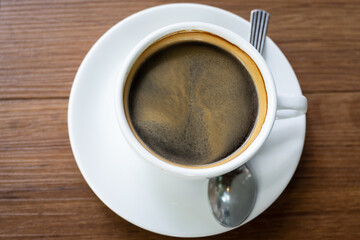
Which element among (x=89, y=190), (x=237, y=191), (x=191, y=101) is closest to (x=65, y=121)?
(x=89, y=190)

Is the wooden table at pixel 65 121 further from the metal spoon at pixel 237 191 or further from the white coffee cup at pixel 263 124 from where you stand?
the white coffee cup at pixel 263 124

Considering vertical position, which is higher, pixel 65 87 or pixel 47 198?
pixel 65 87

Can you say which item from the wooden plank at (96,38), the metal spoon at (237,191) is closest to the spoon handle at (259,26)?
the metal spoon at (237,191)

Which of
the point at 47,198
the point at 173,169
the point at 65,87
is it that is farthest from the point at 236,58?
the point at 47,198

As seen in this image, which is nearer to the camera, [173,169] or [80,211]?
[173,169]

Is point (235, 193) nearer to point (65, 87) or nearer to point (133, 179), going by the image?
point (133, 179)

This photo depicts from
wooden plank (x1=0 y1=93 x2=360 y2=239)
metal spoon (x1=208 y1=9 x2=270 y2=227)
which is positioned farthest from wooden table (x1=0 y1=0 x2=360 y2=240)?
metal spoon (x1=208 y1=9 x2=270 y2=227)

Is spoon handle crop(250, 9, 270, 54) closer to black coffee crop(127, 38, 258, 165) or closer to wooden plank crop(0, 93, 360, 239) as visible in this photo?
black coffee crop(127, 38, 258, 165)

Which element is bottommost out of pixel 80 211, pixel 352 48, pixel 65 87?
pixel 80 211
